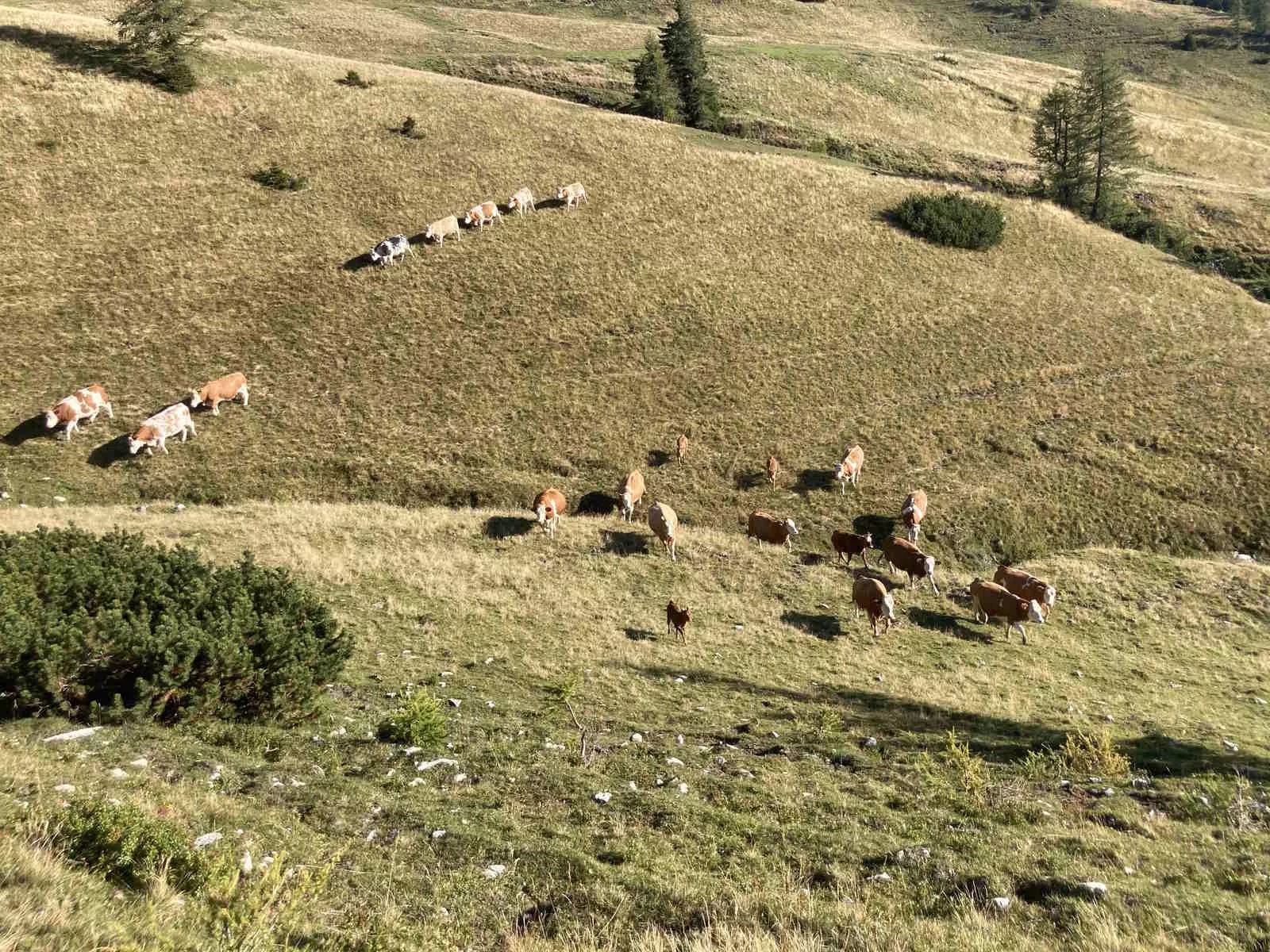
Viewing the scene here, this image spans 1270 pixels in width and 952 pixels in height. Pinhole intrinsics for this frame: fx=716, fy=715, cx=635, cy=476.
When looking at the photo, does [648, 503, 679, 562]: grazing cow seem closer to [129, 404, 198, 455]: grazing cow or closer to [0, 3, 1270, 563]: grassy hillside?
[0, 3, 1270, 563]: grassy hillside

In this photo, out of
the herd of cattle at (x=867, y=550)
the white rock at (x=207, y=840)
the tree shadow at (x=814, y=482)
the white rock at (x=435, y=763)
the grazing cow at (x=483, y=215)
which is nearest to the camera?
the white rock at (x=207, y=840)

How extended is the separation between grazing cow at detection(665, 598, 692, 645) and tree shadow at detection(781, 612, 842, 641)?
3.22 m

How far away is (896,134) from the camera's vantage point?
75500 mm

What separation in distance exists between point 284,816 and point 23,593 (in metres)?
5.94

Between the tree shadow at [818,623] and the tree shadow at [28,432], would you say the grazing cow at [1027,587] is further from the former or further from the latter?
the tree shadow at [28,432]

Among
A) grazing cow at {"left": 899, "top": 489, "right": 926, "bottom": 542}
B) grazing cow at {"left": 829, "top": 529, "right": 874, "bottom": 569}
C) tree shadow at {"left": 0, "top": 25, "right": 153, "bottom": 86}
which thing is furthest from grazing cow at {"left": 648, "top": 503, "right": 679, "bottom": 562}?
tree shadow at {"left": 0, "top": 25, "right": 153, "bottom": 86}

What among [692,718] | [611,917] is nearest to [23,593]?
[611,917]

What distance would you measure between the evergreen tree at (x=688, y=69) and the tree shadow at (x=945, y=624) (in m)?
57.6

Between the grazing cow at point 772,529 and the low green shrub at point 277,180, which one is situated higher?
the low green shrub at point 277,180

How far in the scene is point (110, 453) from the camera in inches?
1024

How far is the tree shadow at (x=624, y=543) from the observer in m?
23.6

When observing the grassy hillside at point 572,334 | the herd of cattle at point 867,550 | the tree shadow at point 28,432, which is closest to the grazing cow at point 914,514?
the herd of cattle at point 867,550

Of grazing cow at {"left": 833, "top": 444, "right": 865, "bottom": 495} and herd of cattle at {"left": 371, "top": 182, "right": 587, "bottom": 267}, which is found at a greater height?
herd of cattle at {"left": 371, "top": 182, "right": 587, "bottom": 267}

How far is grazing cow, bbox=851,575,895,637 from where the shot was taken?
64.7 feet
